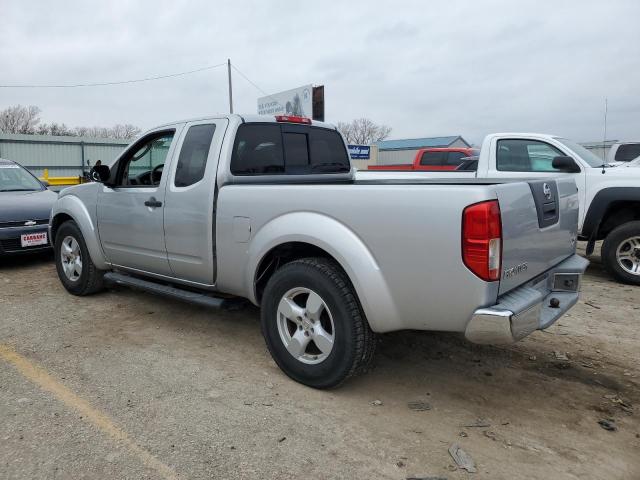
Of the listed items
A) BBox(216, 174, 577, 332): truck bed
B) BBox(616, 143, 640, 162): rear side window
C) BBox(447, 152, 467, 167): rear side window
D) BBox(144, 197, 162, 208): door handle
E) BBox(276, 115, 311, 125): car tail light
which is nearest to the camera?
BBox(216, 174, 577, 332): truck bed

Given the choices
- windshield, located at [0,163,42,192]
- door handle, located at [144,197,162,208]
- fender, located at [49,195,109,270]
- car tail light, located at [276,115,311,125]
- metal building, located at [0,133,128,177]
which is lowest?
fender, located at [49,195,109,270]

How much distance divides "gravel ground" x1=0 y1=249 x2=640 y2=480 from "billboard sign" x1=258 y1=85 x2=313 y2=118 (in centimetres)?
2282

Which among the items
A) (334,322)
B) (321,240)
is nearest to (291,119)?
(321,240)

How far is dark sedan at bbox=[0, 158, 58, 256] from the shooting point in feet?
22.0

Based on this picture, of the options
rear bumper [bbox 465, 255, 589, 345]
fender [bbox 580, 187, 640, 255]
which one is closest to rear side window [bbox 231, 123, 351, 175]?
rear bumper [bbox 465, 255, 589, 345]

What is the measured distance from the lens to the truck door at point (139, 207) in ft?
14.2

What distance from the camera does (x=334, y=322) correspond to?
3098 millimetres

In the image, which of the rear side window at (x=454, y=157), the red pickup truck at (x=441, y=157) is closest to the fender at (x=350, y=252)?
the red pickup truck at (x=441, y=157)

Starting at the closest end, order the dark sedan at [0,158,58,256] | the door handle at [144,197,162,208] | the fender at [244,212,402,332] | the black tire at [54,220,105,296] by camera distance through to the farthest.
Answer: the fender at [244,212,402,332] < the door handle at [144,197,162,208] < the black tire at [54,220,105,296] < the dark sedan at [0,158,58,256]

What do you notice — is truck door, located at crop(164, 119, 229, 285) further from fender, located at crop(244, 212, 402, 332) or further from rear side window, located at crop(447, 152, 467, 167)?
rear side window, located at crop(447, 152, 467, 167)

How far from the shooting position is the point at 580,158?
672 centimetres

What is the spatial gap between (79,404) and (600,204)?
6132 mm

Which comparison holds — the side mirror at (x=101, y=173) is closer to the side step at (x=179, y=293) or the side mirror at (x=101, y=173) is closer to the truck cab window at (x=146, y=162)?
the truck cab window at (x=146, y=162)

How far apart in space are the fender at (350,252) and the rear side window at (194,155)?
3.31 ft
